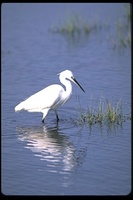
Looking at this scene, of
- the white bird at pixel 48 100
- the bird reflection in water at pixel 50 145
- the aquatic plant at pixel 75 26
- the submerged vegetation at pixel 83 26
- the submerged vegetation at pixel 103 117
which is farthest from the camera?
the aquatic plant at pixel 75 26

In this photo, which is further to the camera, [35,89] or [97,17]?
[97,17]

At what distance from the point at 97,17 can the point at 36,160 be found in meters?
12.3

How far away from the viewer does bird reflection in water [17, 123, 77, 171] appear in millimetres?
7164

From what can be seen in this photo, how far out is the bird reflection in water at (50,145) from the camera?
716 centimetres

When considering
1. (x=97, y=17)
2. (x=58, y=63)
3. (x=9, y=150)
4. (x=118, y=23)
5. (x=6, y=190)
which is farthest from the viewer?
(x=97, y=17)

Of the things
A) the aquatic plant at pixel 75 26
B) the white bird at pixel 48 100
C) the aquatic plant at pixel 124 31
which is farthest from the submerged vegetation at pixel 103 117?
the aquatic plant at pixel 75 26

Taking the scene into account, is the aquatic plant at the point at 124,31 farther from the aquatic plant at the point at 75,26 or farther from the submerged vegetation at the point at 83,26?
the aquatic plant at the point at 75,26

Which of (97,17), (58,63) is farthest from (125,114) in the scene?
(97,17)

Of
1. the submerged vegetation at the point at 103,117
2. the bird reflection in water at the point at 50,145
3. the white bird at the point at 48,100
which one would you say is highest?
the white bird at the point at 48,100

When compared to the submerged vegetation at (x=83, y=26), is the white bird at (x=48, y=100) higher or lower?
lower

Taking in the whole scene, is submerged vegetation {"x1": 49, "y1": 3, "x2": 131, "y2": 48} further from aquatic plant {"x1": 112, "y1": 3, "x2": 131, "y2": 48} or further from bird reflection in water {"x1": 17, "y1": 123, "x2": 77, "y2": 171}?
bird reflection in water {"x1": 17, "y1": 123, "x2": 77, "y2": 171}

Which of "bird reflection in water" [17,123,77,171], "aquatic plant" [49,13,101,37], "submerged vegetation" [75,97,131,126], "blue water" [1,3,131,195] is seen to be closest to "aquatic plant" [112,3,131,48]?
"blue water" [1,3,131,195]

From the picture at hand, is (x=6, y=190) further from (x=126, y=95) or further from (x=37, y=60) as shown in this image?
(x=37, y=60)

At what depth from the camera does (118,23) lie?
17.2 m
